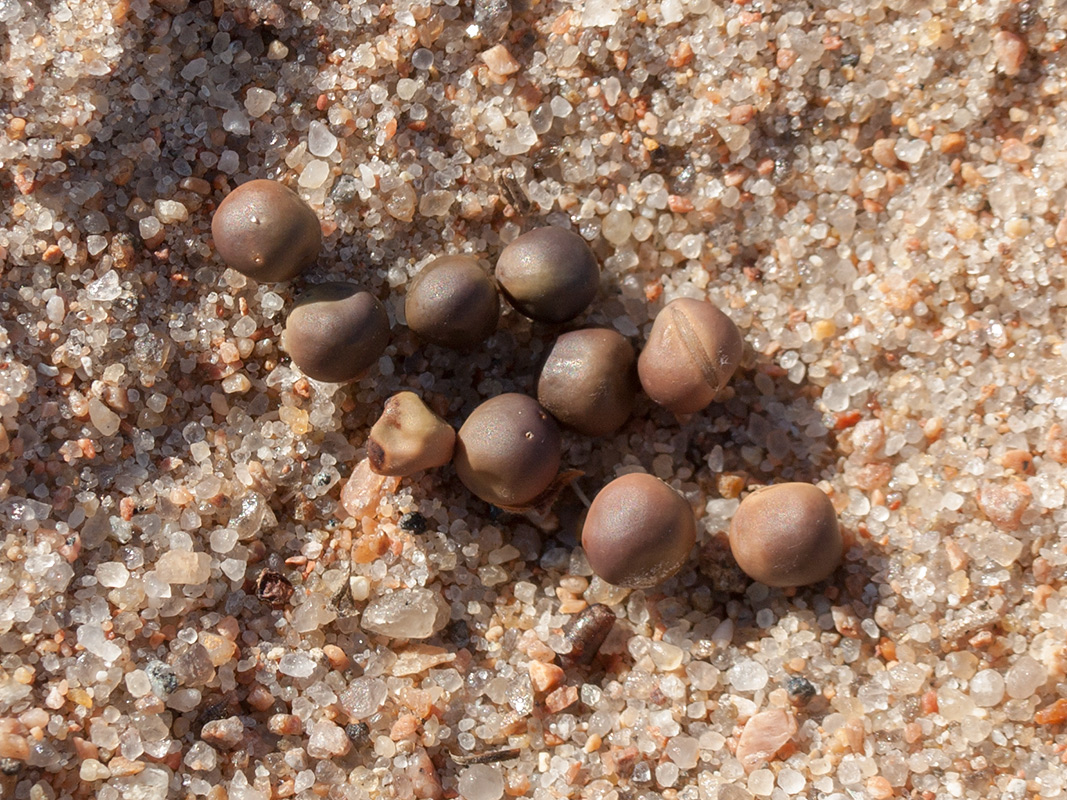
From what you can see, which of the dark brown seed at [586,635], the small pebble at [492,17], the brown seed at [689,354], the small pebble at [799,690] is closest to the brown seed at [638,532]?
the dark brown seed at [586,635]

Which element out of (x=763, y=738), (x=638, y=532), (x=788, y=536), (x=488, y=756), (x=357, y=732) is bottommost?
(x=763, y=738)

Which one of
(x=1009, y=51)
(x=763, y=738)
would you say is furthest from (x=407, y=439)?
(x=1009, y=51)

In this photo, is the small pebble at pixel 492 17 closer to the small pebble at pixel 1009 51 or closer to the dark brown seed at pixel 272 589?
the small pebble at pixel 1009 51

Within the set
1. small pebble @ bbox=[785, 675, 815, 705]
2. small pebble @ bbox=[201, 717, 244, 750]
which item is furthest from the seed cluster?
small pebble @ bbox=[201, 717, 244, 750]

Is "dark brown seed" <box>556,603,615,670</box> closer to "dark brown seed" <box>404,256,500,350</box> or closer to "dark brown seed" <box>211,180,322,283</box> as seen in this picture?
"dark brown seed" <box>404,256,500,350</box>

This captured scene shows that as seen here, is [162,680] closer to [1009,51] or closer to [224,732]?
[224,732]

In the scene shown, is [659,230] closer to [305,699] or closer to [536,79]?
[536,79]
